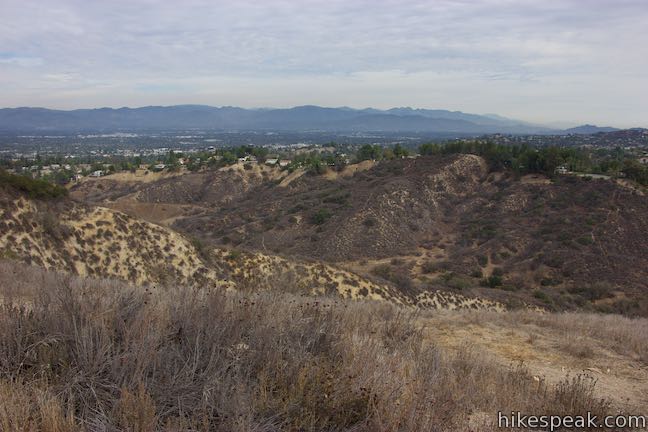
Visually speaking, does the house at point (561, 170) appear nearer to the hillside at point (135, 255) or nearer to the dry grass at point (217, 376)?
the hillside at point (135, 255)

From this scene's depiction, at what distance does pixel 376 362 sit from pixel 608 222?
141 feet

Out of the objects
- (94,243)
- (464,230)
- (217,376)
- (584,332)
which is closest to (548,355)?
(584,332)

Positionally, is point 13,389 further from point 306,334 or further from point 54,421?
point 306,334

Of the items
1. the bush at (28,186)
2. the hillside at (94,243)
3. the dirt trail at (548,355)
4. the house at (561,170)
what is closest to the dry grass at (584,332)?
the dirt trail at (548,355)

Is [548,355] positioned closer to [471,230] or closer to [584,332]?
[584,332]

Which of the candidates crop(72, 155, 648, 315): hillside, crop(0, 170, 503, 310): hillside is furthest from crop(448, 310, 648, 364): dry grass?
crop(72, 155, 648, 315): hillside

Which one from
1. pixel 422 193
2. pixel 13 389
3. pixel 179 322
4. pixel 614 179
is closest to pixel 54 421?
pixel 13 389

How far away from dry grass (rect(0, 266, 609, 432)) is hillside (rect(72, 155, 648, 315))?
20648 millimetres

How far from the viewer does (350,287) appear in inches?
881

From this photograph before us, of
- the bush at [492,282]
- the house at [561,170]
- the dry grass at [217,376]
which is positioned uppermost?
the house at [561,170]

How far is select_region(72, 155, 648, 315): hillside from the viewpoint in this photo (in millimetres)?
31047

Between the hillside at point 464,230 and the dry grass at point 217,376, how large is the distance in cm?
2065

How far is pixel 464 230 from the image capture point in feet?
148

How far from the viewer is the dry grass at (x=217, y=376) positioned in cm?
292
